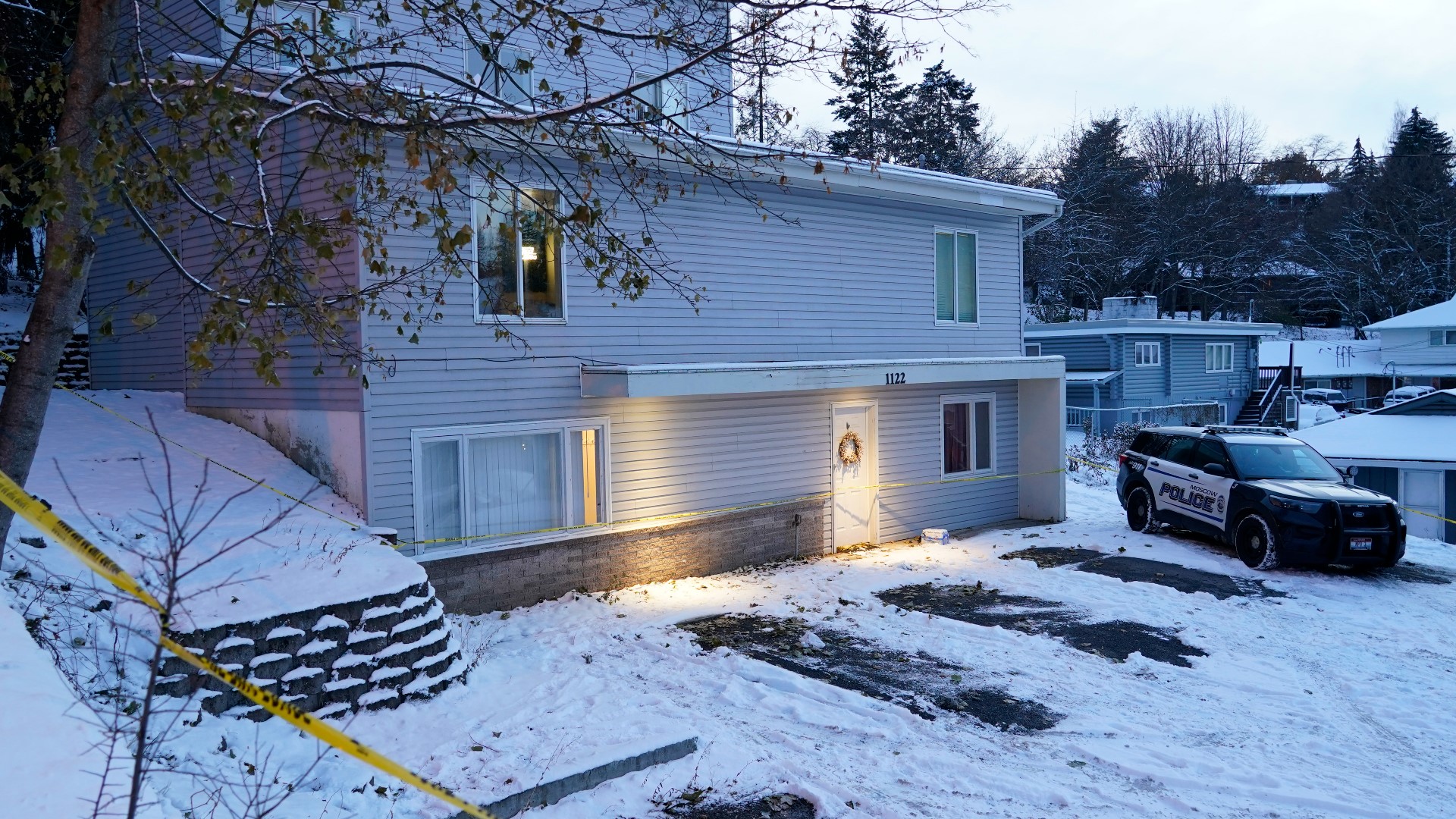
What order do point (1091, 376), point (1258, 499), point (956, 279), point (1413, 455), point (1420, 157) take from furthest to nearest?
point (1420, 157), point (1091, 376), point (1413, 455), point (956, 279), point (1258, 499)

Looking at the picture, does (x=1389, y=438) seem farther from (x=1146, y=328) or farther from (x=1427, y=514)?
(x=1146, y=328)

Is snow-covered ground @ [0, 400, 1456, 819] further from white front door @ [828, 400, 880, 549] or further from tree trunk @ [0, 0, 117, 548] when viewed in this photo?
white front door @ [828, 400, 880, 549]

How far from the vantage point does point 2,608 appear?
18.7 feet

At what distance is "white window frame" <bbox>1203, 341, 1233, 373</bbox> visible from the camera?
38.5 metres

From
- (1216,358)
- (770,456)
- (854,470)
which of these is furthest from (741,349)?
(1216,358)

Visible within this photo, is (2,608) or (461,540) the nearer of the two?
(2,608)

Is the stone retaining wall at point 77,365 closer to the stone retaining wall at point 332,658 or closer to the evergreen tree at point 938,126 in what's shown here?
the stone retaining wall at point 332,658

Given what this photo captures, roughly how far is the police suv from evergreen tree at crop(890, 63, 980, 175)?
28.8 m

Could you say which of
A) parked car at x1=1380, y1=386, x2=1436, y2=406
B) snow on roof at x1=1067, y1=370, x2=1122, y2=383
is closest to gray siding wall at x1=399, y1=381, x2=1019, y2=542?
snow on roof at x1=1067, y1=370, x2=1122, y2=383

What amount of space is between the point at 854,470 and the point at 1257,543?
18.9 feet

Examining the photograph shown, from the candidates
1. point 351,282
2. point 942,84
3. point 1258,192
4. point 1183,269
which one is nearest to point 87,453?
point 351,282

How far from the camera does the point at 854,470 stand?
16.5 metres

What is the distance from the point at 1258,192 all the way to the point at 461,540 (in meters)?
57.8

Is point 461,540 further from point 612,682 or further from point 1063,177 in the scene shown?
point 1063,177
